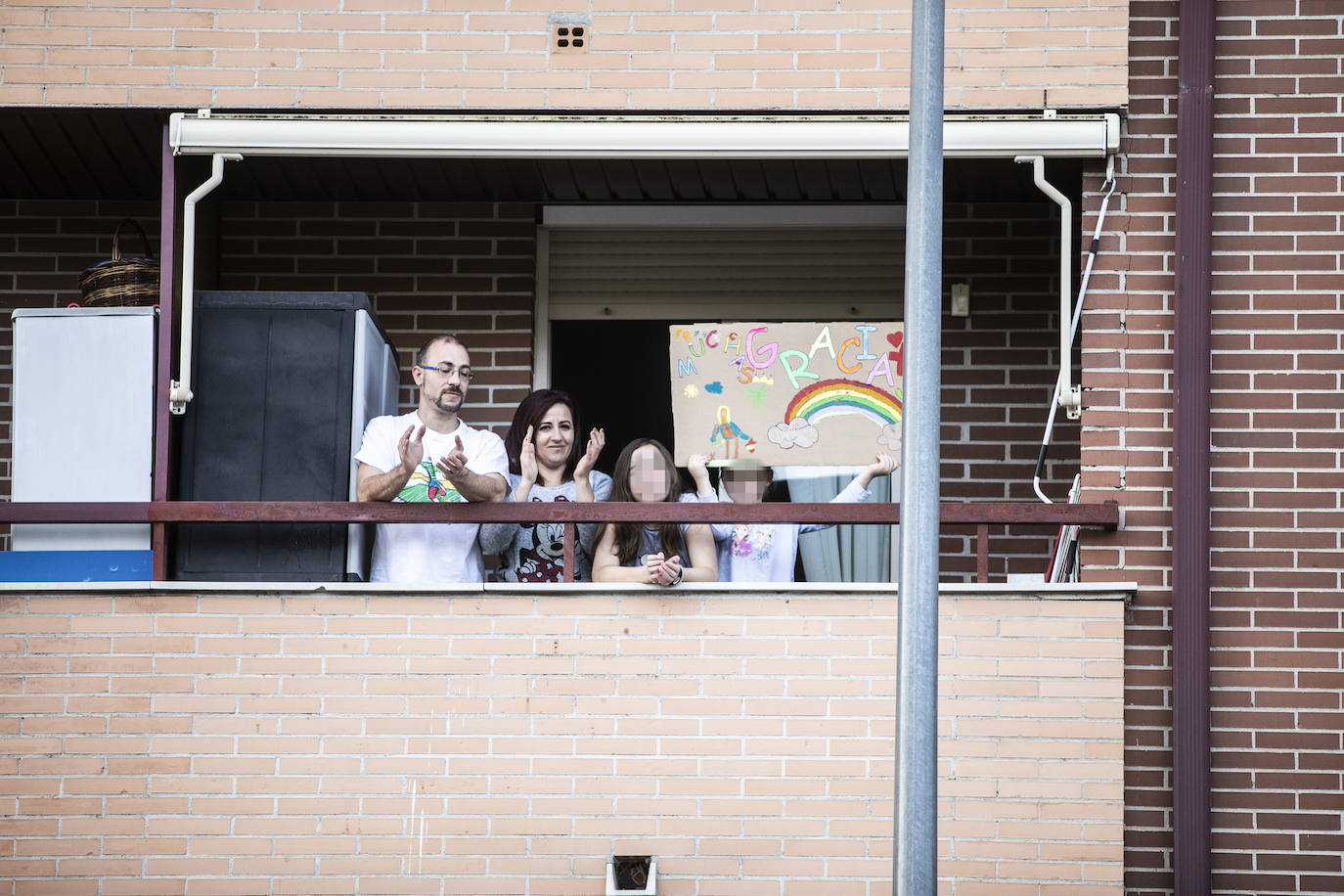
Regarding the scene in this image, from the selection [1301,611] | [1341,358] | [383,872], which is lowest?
[383,872]

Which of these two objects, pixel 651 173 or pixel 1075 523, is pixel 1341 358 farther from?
pixel 651 173

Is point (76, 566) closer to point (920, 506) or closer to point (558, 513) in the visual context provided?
point (558, 513)

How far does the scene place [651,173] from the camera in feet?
27.5

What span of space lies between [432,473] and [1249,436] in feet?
10.9

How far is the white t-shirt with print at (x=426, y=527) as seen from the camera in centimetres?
748

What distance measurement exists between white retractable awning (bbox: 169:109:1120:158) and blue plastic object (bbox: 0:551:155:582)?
1698mm

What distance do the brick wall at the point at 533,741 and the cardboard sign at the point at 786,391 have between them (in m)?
0.85

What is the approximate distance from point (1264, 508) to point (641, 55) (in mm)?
3175

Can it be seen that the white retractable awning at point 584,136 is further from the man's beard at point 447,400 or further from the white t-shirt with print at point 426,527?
the white t-shirt with print at point 426,527

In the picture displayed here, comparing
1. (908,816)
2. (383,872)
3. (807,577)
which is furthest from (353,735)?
(908,816)

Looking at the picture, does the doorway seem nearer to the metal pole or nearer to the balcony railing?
the balcony railing

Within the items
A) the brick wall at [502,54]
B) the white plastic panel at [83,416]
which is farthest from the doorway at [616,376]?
the white plastic panel at [83,416]

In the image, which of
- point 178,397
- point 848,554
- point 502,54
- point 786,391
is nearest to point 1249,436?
point 848,554

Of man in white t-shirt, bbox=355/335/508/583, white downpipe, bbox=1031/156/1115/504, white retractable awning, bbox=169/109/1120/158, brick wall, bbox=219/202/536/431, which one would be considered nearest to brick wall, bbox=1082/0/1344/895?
white downpipe, bbox=1031/156/1115/504
